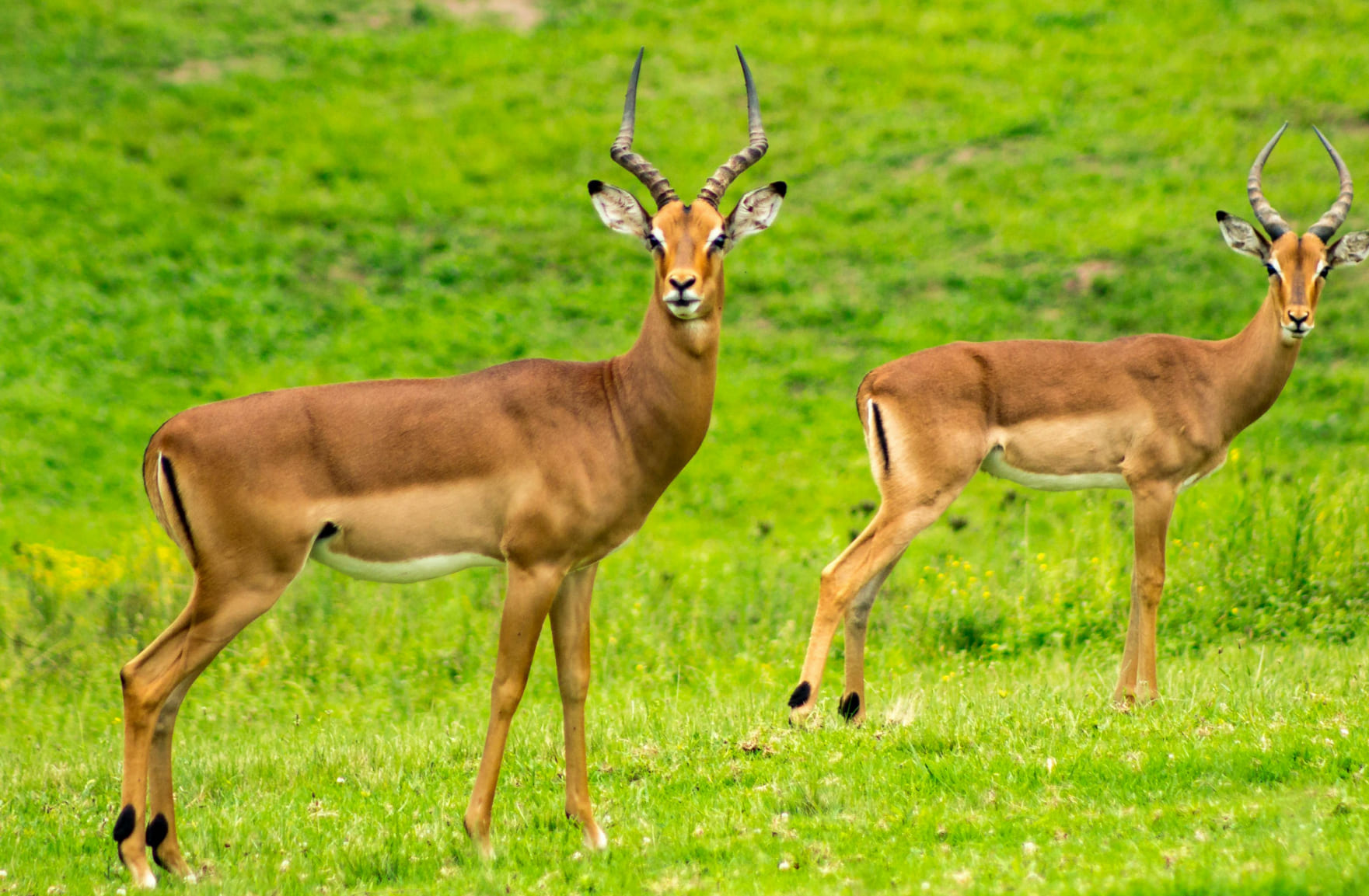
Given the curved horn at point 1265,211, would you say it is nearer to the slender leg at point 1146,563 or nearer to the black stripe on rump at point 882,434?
the slender leg at point 1146,563

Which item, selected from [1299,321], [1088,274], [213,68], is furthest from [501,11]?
[1299,321]

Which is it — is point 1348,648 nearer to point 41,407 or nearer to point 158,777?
point 158,777

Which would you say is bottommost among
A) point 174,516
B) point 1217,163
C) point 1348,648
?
point 1348,648

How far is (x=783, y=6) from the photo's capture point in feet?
95.0

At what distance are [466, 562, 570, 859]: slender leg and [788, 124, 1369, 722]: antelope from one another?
2.77 meters

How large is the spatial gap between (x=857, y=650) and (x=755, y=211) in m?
3.30

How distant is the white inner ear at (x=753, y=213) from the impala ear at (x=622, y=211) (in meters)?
0.42

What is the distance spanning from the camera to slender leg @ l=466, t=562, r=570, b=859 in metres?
6.66

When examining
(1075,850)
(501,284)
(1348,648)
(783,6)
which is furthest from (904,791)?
(783,6)

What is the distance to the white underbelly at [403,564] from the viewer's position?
22.5 feet

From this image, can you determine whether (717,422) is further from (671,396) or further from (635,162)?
(671,396)

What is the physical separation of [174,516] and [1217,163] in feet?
64.9

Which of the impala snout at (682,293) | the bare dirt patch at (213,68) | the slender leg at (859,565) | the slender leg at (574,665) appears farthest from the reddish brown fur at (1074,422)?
the bare dirt patch at (213,68)

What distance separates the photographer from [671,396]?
692cm
